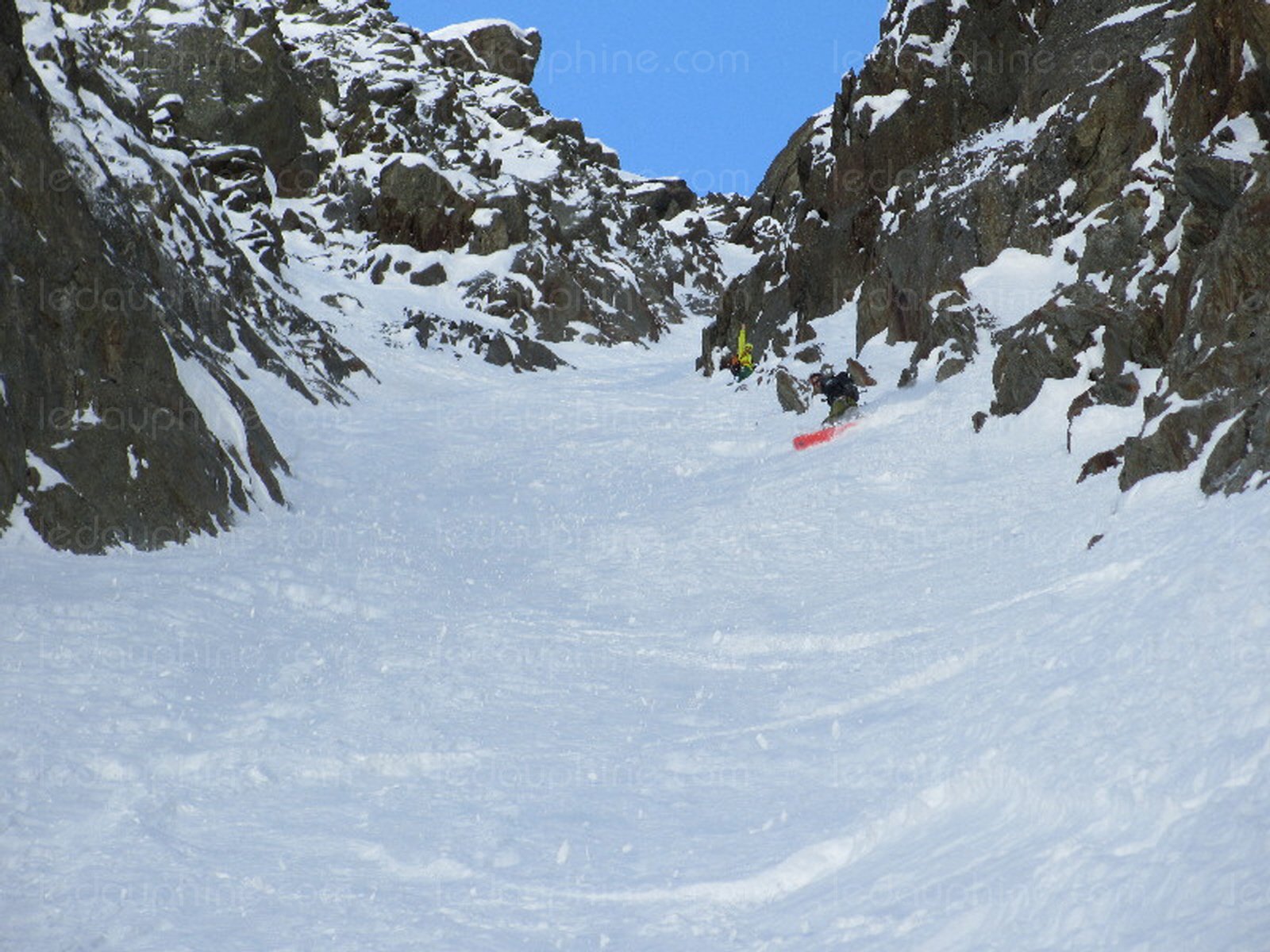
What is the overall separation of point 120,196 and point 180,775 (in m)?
15.7

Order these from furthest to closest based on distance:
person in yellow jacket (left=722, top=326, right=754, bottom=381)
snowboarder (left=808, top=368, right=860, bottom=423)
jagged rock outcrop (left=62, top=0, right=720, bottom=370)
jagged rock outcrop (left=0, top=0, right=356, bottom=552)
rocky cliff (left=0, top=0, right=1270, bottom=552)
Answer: jagged rock outcrop (left=62, top=0, right=720, bottom=370) → person in yellow jacket (left=722, top=326, right=754, bottom=381) → snowboarder (left=808, top=368, right=860, bottom=423) → rocky cliff (left=0, top=0, right=1270, bottom=552) → jagged rock outcrop (left=0, top=0, right=356, bottom=552)

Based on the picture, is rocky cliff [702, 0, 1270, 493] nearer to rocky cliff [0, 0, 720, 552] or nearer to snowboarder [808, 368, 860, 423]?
snowboarder [808, 368, 860, 423]

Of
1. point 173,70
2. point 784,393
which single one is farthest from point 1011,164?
point 173,70

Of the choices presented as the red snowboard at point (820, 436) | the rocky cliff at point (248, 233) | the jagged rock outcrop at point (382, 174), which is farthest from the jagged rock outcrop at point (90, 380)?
the jagged rock outcrop at point (382, 174)

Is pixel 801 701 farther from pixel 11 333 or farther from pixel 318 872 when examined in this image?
pixel 11 333

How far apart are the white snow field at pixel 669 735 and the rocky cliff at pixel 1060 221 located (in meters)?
1.55

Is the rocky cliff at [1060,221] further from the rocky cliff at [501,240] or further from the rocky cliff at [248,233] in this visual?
the rocky cliff at [248,233]

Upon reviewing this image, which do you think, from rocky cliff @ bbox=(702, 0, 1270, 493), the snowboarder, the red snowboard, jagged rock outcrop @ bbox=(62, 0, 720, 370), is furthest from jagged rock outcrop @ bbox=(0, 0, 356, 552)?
jagged rock outcrop @ bbox=(62, 0, 720, 370)

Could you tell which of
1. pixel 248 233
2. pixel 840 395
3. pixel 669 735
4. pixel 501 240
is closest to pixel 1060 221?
pixel 840 395

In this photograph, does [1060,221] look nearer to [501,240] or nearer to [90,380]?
[90,380]

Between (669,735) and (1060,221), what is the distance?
913 inches

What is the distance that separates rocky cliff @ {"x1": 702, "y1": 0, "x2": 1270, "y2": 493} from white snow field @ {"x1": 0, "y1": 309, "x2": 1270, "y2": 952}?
5.10ft

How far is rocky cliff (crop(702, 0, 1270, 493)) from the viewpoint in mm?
14117

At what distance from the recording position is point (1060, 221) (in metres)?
28.6
